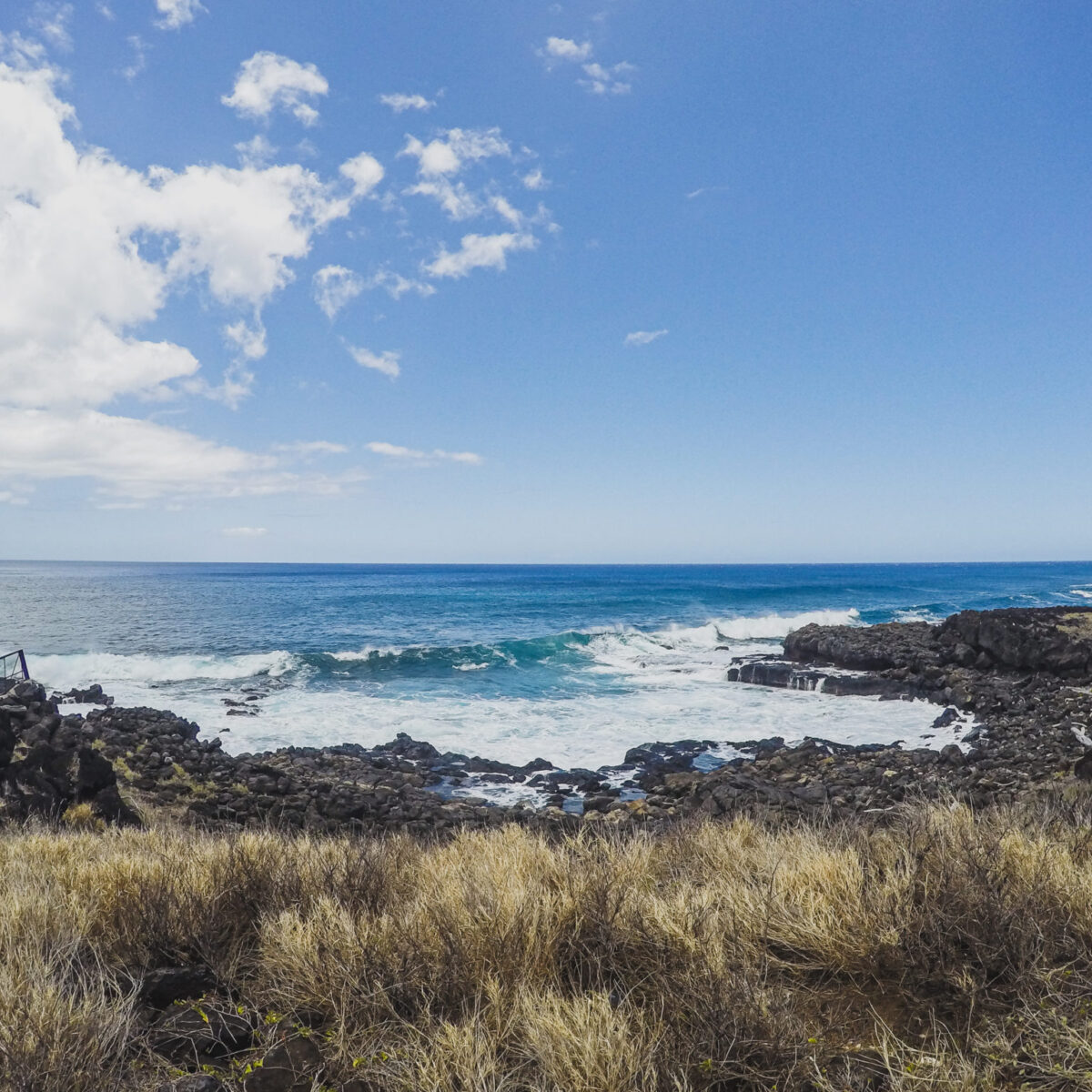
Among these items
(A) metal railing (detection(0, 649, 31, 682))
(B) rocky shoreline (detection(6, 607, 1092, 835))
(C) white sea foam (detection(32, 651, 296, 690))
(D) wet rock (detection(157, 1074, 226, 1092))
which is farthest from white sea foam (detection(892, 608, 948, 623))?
(D) wet rock (detection(157, 1074, 226, 1092))

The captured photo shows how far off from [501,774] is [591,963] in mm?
12195

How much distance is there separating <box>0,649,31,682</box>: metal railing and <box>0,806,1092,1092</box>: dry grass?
20.7 meters

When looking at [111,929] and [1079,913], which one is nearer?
[1079,913]

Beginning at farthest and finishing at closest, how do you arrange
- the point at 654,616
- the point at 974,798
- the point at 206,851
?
the point at 654,616 < the point at 974,798 < the point at 206,851

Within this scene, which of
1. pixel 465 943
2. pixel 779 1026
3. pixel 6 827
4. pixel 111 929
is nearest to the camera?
pixel 779 1026

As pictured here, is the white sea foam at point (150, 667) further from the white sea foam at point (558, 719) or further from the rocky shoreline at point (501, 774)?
the rocky shoreline at point (501, 774)

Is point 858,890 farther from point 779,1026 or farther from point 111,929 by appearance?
point 111,929

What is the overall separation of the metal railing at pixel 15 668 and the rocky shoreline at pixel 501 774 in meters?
1.87

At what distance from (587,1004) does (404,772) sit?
13.1m

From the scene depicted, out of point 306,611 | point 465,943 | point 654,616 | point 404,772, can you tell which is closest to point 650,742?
point 404,772

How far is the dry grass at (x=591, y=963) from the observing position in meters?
2.57

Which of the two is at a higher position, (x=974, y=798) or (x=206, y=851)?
(x=206, y=851)

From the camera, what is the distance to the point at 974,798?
9086mm

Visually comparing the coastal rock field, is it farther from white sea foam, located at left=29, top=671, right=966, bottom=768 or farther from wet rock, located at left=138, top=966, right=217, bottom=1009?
white sea foam, located at left=29, top=671, right=966, bottom=768
